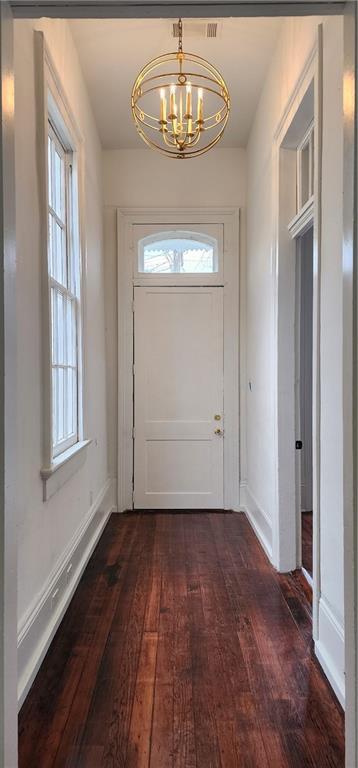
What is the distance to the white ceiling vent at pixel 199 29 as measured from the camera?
2.66 meters

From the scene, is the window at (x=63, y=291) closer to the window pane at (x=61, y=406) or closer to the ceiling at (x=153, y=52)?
the window pane at (x=61, y=406)

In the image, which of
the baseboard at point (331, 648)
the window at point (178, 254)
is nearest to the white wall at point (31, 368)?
the baseboard at point (331, 648)

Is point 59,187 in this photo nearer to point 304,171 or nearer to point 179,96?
point 179,96

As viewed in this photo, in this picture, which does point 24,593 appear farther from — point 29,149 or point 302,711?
point 29,149

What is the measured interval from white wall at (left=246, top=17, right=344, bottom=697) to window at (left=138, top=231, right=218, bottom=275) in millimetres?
918

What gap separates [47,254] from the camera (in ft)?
7.15

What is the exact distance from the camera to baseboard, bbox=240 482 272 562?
10.5 ft

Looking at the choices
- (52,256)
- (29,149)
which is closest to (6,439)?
(29,149)

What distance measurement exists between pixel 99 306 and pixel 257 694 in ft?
9.77

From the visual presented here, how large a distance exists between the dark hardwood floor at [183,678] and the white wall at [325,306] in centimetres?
23

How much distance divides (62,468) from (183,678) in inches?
44.1

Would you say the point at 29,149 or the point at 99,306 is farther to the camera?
the point at 99,306

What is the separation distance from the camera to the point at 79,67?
3076 millimetres

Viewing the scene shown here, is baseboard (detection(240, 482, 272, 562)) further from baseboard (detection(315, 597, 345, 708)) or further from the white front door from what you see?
baseboard (detection(315, 597, 345, 708))
